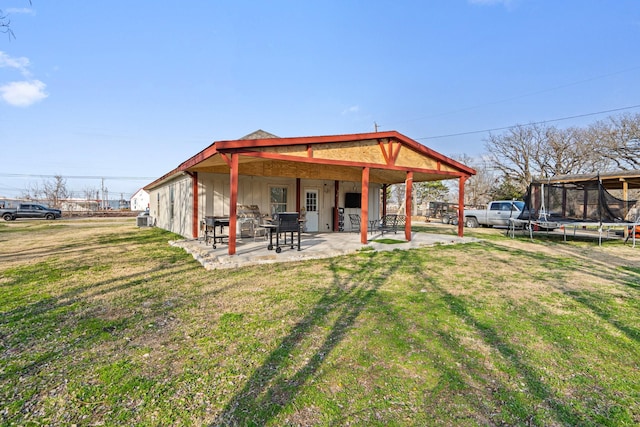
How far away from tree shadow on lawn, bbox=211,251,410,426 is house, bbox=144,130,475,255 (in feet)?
10.3

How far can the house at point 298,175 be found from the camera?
22.4 ft

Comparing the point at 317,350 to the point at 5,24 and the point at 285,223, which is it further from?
the point at 5,24

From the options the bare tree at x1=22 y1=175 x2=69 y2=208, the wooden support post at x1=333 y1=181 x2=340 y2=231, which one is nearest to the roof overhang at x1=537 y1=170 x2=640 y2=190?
the wooden support post at x1=333 y1=181 x2=340 y2=231

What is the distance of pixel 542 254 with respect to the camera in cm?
776

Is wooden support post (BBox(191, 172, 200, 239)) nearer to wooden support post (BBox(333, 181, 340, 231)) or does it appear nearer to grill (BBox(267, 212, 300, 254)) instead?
grill (BBox(267, 212, 300, 254))

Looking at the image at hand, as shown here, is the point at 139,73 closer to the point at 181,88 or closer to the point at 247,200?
the point at 181,88

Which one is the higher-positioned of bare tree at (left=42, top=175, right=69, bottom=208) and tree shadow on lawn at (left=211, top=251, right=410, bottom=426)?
bare tree at (left=42, top=175, right=69, bottom=208)

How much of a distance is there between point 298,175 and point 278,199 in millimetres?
1246

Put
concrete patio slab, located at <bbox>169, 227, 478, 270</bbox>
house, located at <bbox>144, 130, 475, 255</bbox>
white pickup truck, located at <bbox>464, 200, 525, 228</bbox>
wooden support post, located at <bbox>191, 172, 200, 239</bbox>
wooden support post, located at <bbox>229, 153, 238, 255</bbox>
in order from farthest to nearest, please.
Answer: white pickup truck, located at <bbox>464, 200, 525, 228</bbox>
wooden support post, located at <bbox>191, 172, 200, 239</bbox>
house, located at <bbox>144, 130, 475, 255</bbox>
wooden support post, located at <bbox>229, 153, 238, 255</bbox>
concrete patio slab, located at <bbox>169, 227, 478, 270</bbox>

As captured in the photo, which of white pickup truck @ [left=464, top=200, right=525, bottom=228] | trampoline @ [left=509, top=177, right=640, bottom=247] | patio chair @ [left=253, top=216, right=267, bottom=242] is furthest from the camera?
white pickup truck @ [left=464, top=200, right=525, bottom=228]

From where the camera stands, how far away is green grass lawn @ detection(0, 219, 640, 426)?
71.7 inches

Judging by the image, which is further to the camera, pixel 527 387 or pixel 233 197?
pixel 233 197

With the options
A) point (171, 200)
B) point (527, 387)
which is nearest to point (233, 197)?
point (527, 387)

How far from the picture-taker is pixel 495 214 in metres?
16.1
